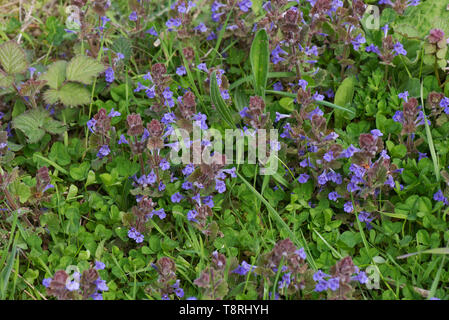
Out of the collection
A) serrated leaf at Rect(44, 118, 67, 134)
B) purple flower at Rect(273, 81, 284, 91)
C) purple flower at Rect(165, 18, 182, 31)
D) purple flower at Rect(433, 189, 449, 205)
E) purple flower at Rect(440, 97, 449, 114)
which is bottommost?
purple flower at Rect(433, 189, 449, 205)

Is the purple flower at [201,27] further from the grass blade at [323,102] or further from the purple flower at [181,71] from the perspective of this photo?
the grass blade at [323,102]

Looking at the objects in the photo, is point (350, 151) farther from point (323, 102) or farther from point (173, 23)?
point (173, 23)

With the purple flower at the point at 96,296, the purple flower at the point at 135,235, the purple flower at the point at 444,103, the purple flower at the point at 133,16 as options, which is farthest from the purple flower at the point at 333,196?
the purple flower at the point at 133,16

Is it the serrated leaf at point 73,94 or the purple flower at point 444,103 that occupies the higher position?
the serrated leaf at point 73,94

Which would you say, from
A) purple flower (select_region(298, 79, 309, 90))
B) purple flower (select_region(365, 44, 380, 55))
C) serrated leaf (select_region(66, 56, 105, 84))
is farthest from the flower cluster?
purple flower (select_region(365, 44, 380, 55))

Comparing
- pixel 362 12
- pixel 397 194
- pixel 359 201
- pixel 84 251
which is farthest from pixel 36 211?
pixel 362 12

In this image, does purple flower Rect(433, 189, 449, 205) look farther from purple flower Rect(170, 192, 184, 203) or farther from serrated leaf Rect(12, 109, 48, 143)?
serrated leaf Rect(12, 109, 48, 143)
